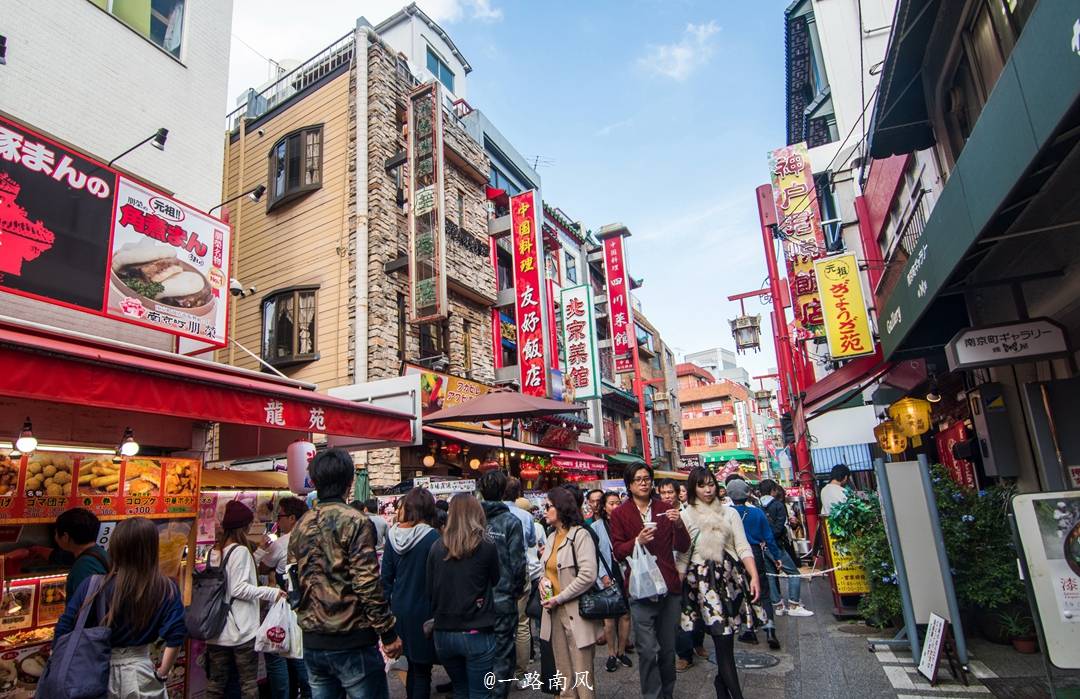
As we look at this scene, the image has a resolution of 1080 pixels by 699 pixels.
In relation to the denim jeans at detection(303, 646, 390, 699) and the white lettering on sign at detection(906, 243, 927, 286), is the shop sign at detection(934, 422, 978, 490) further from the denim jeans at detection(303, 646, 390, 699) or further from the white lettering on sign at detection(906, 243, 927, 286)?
the denim jeans at detection(303, 646, 390, 699)

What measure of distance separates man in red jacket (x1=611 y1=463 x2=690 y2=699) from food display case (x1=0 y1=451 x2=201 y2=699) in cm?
407

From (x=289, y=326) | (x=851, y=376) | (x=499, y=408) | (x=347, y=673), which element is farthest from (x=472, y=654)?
(x=289, y=326)

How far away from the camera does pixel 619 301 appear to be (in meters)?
26.7

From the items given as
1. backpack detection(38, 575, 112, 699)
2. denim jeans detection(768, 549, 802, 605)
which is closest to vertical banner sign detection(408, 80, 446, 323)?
denim jeans detection(768, 549, 802, 605)

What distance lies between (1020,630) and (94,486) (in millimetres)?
9094

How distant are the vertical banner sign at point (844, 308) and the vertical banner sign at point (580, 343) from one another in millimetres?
9511

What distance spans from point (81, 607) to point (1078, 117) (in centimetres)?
649

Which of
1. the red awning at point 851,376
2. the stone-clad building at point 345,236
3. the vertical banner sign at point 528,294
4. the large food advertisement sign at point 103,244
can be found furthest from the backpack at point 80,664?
the vertical banner sign at point 528,294

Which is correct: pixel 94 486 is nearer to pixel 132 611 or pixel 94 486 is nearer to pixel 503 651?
pixel 132 611

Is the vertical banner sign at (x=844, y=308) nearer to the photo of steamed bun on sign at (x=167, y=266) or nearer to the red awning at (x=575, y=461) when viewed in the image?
the red awning at (x=575, y=461)

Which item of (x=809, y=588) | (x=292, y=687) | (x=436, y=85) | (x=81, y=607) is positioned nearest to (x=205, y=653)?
(x=292, y=687)

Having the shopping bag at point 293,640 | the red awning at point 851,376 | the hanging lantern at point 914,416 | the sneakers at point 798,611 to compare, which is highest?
the red awning at point 851,376

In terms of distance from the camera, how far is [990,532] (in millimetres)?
6324

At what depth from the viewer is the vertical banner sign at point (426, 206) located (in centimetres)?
1368
